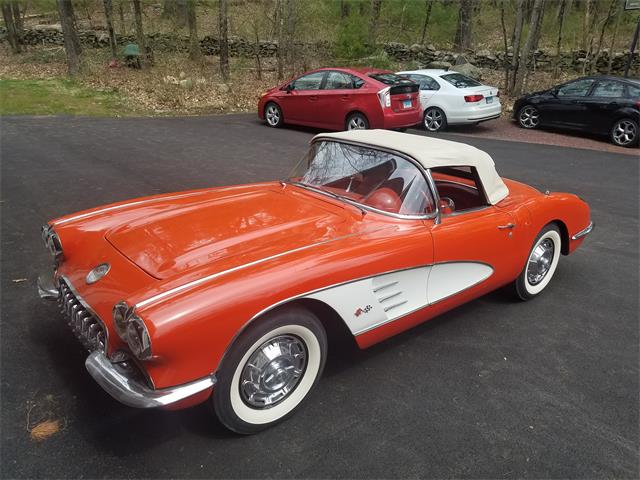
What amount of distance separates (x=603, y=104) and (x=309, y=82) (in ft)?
21.9

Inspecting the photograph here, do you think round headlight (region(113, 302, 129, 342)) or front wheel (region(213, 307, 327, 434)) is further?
front wheel (region(213, 307, 327, 434))

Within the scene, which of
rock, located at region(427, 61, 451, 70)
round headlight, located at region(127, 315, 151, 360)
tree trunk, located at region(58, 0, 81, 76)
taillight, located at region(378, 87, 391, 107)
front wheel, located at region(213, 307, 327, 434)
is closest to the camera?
round headlight, located at region(127, 315, 151, 360)

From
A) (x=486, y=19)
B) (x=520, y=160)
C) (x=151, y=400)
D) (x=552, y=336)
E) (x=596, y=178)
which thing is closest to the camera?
(x=151, y=400)

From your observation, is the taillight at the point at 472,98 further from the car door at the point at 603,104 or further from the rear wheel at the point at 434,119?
the car door at the point at 603,104

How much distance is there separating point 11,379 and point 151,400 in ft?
4.14

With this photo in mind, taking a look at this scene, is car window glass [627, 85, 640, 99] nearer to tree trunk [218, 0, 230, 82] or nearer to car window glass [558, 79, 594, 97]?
car window glass [558, 79, 594, 97]

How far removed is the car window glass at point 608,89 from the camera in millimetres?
10391

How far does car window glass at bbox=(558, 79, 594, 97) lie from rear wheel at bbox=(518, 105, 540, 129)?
71 centimetres

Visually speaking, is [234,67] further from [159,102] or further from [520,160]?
[520,160]

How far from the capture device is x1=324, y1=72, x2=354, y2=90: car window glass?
1045 centimetres

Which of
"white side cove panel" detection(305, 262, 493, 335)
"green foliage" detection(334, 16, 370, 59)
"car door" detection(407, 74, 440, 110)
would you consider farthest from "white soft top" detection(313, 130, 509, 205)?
"green foliage" detection(334, 16, 370, 59)

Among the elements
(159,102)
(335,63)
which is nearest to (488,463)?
(159,102)

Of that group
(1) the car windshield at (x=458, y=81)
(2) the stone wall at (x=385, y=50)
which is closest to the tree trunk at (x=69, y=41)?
(2) the stone wall at (x=385, y=50)

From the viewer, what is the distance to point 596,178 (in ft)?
25.7
